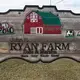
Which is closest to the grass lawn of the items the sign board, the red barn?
the sign board

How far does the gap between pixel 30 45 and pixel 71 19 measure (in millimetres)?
1294

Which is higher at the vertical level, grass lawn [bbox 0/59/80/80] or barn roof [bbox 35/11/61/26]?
barn roof [bbox 35/11/61/26]

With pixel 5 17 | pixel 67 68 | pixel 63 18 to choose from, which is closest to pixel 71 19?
pixel 63 18

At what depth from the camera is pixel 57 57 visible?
8.38 metres

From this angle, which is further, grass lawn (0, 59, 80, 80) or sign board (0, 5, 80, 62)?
grass lawn (0, 59, 80, 80)

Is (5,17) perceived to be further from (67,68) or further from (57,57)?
(67,68)

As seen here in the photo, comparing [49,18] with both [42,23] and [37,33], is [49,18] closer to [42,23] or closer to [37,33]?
[42,23]

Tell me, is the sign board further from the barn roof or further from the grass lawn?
the grass lawn

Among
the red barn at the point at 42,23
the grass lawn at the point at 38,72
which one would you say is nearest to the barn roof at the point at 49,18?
the red barn at the point at 42,23

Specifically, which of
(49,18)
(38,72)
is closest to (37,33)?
(49,18)

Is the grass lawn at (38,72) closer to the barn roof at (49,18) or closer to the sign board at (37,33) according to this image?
the sign board at (37,33)

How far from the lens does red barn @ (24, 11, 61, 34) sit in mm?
8219

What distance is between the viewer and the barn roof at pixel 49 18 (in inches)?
324

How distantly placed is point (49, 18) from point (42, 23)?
23 centimetres
